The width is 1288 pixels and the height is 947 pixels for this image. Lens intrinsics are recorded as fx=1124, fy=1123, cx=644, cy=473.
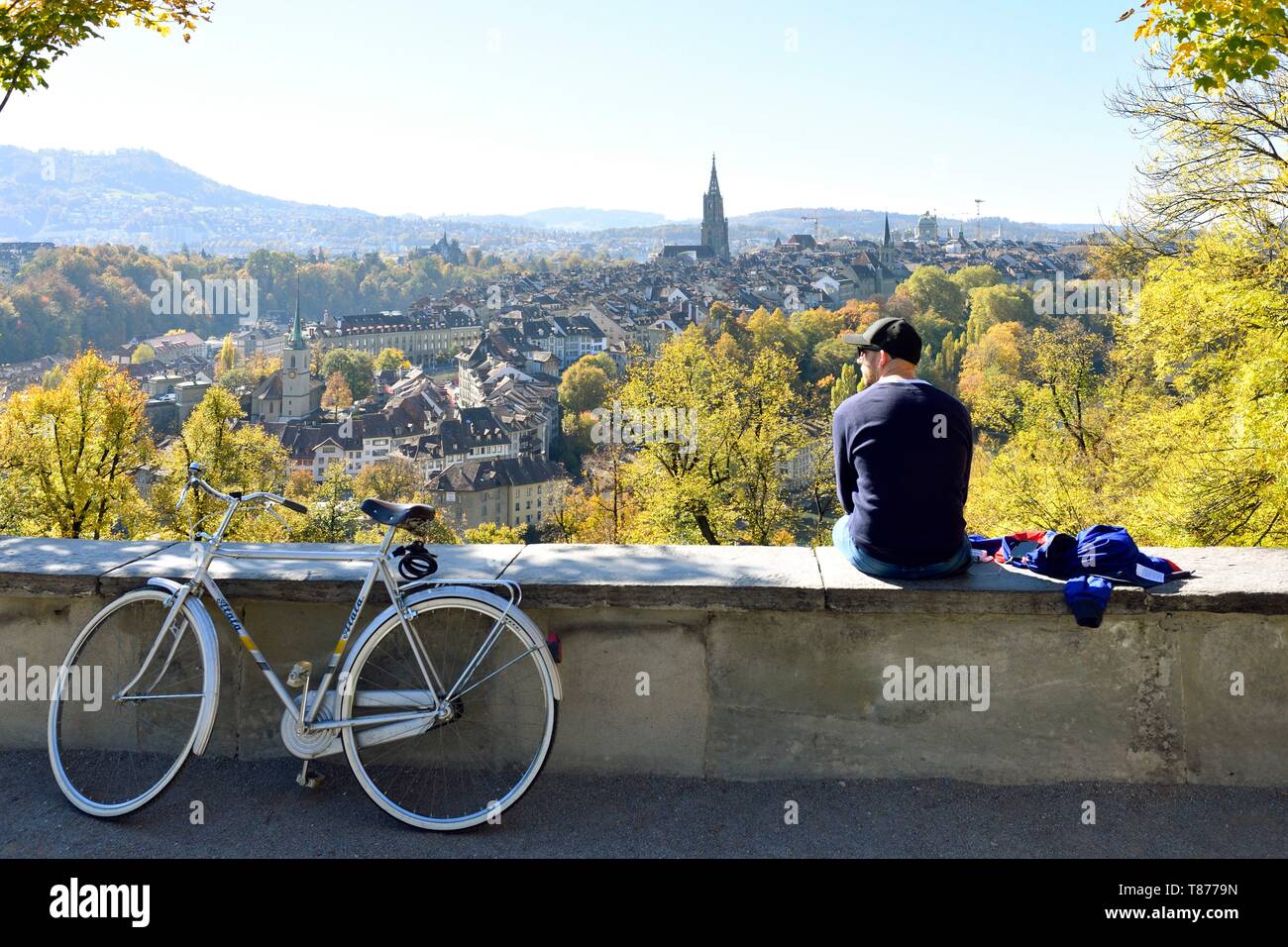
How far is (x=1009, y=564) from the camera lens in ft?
12.0

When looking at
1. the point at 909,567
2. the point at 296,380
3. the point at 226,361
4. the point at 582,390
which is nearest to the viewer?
the point at 909,567

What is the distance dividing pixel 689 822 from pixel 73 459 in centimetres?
2958

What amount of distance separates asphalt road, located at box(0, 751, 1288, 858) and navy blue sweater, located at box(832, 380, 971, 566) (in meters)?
0.74

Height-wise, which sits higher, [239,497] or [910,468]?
[910,468]

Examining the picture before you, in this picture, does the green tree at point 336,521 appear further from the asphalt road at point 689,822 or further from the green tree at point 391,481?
the asphalt road at point 689,822

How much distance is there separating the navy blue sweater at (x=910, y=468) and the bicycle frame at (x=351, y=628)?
1.13m

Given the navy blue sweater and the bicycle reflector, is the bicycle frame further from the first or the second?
the navy blue sweater

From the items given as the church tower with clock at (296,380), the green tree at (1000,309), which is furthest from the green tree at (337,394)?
the green tree at (1000,309)

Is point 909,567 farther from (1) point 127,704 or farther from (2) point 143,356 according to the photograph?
(2) point 143,356

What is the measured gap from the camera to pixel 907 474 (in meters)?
3.42

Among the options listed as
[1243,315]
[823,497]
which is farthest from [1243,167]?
[823,497]

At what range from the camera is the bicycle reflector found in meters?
3.32

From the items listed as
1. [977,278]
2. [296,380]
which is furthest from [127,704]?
[977,278]
